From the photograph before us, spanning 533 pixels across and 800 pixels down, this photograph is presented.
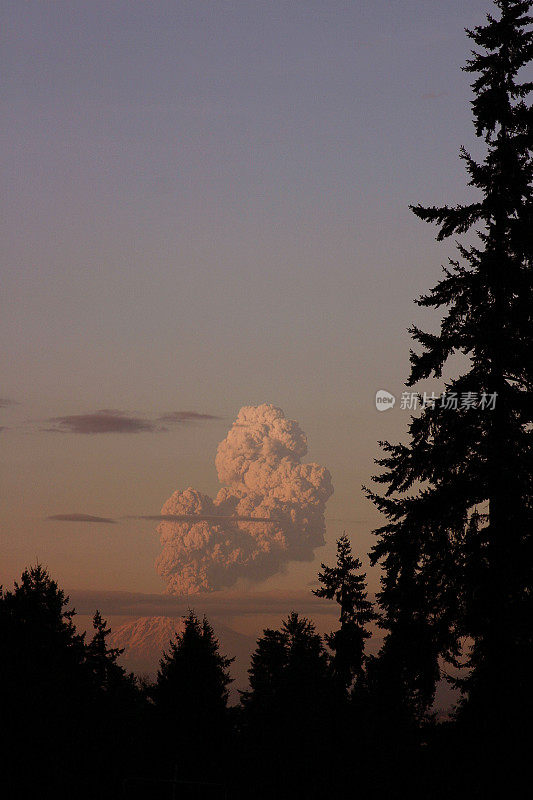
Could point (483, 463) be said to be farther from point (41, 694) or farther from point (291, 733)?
point (291, 733)

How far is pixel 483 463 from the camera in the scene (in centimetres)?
2180

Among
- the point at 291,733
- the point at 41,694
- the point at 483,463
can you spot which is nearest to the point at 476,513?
the point at 483,463

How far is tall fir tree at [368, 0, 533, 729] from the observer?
20.9 metres

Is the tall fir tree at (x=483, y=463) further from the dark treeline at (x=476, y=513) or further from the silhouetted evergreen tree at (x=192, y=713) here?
the silhouetted evergreen tree at (x=192, y=713)

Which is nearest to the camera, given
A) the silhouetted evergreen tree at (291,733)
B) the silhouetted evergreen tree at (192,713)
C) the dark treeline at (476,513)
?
the dark treeline at (476,513)

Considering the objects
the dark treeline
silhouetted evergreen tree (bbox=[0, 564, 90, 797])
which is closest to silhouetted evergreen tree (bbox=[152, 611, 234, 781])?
silhouetted evergreen tree (bbox=[0, 564, 90, 797])

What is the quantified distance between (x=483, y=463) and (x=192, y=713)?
1509 inches

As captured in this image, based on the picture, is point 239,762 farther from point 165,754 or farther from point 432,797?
point 432,797

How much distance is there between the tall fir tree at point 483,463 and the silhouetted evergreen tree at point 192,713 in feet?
107

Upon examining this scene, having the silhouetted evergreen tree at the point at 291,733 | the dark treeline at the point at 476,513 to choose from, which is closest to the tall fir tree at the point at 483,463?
the dark treeline at the point at 476,513

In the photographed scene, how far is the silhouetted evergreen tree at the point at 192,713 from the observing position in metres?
52.8

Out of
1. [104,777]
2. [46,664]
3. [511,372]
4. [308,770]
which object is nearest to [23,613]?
[46,664]

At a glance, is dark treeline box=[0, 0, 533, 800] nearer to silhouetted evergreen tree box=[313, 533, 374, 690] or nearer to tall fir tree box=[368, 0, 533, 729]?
tall fir tree box=[368, 0, 533, 729]

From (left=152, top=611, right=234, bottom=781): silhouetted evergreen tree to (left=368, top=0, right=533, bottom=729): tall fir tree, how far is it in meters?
32.6
